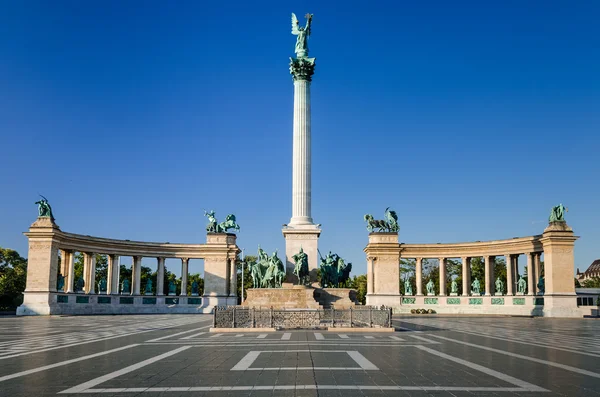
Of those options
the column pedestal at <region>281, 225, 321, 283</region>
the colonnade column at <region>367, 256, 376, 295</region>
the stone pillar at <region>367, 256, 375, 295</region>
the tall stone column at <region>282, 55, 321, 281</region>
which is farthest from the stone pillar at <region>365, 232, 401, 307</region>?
the column pedestal at <region>281, 225, 321, 283</region>

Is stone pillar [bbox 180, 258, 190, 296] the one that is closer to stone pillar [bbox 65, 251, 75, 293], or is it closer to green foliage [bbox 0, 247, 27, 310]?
stone pillar [bbox 65, 251, 75, 293]

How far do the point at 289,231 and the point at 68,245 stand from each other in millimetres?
37450

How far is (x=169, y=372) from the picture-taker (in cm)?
1622

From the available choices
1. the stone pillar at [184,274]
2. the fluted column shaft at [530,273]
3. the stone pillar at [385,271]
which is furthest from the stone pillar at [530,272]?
the stone pillar at [184,274]

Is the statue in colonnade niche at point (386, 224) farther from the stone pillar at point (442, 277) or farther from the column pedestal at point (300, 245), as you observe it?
the column pedestal at point (300, 245)

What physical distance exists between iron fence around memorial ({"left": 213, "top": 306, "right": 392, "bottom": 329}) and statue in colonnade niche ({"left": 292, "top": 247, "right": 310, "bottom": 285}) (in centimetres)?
1377

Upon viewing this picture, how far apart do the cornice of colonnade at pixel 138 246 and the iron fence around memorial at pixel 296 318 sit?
45430 mm

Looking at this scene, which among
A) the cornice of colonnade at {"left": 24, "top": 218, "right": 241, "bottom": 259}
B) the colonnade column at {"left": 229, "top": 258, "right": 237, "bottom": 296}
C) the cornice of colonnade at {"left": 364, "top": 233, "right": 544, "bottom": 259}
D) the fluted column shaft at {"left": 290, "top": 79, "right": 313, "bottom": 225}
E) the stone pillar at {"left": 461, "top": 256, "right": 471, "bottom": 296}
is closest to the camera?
the fluted column shaft at {"left": 290, "top": 79, "right": 313, "bottom": 225}

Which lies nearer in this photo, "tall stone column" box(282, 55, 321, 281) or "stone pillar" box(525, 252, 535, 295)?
"tall stone column" box(282, 55, 321, 281)

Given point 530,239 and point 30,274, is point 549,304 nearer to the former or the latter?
point 530,239

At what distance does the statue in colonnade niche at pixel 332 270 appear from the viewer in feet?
182

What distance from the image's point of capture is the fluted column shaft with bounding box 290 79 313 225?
186ft

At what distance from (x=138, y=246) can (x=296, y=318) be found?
180 ft

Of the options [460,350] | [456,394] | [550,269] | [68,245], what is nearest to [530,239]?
[550,269]
